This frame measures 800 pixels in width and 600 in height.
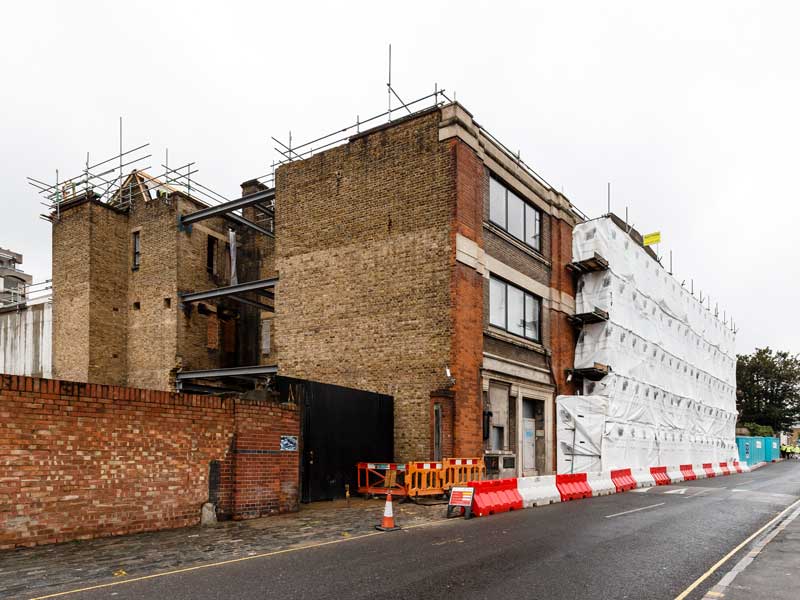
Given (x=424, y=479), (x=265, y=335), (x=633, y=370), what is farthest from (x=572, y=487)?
(x=265, y=335)

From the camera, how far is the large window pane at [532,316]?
2448 centimetres

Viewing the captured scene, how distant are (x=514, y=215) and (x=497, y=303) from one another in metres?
3.79

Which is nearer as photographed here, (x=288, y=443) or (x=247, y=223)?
(x=288, y=443)

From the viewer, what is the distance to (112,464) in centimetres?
1085

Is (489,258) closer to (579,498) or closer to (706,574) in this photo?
(579,498)

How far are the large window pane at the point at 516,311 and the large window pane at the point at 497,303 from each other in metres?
0.53

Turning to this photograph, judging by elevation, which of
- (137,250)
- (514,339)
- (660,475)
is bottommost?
(660,475)

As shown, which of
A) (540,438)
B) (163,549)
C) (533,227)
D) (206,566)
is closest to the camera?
(206,566)

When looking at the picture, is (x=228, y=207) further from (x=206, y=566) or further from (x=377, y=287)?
(x=206, y=566)

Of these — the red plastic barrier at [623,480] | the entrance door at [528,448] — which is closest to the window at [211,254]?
the entrance door at [528,448]

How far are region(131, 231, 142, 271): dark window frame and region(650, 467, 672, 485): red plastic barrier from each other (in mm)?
22863

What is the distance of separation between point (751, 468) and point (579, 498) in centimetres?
2911

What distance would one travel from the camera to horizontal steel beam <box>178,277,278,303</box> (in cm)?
2419

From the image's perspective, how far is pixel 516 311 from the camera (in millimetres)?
23719
